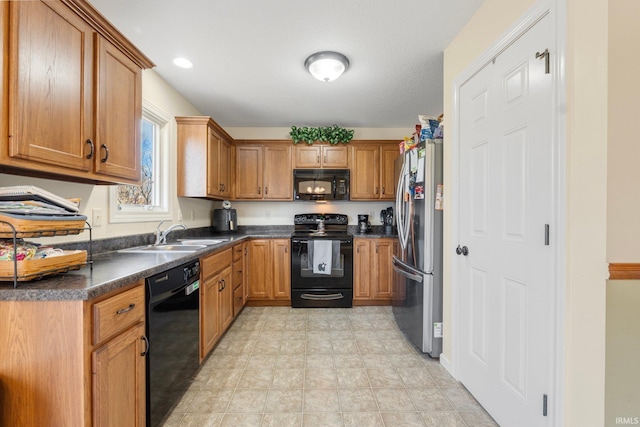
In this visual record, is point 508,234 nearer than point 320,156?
Yes

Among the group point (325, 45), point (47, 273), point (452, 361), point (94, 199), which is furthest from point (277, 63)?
point (452, 361)

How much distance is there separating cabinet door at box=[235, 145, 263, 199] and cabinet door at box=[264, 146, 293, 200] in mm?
98

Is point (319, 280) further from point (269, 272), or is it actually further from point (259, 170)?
point (259, 170)

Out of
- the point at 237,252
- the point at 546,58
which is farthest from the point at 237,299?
→ the point at 546,58

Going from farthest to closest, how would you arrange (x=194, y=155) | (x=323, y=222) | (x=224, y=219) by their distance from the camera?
(x=323, y=222) < (x=224, y=219) < (x=194, y=155)

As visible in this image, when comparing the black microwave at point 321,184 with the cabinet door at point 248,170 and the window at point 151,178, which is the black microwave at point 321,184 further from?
the window at point 151,178

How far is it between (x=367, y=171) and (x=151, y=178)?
2581 mm

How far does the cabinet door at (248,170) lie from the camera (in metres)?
3.67

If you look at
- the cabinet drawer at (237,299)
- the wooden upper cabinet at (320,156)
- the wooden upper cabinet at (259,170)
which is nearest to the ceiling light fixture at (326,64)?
the wooden upper cabinet at (320,156)

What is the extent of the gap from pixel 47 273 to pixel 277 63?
2.06 metres

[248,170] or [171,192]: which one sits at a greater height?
[248,170]

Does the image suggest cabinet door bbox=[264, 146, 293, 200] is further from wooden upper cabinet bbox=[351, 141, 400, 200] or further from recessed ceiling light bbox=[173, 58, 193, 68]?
recessed ceiling light bbox=[173, 58, 193, 68]

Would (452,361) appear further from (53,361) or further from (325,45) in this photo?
(325,45)

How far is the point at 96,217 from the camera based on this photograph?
1769 millimetres
